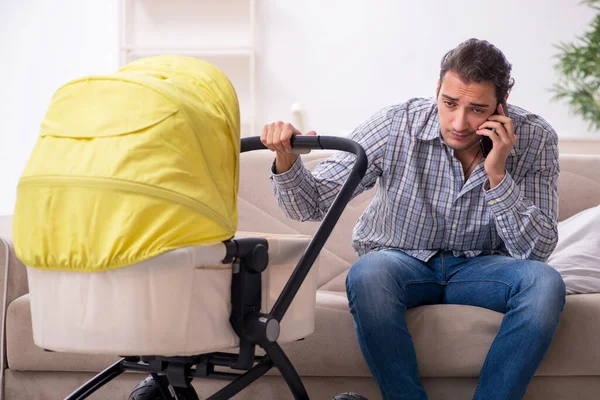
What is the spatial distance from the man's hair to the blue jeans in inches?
16.2

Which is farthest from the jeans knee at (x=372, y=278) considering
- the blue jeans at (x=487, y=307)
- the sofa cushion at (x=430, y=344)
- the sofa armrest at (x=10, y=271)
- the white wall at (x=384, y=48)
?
the white wall at (x=384, y=48)

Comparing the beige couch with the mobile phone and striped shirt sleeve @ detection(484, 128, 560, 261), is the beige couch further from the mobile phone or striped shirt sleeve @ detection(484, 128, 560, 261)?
the mobile phone

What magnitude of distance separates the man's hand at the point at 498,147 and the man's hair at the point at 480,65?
100mm

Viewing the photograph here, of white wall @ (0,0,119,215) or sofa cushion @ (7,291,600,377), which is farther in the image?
white wall @ (0,0,119,215)

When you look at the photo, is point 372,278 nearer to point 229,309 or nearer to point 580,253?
point 229,309

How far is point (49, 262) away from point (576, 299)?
1.25 meters

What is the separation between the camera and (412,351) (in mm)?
1599

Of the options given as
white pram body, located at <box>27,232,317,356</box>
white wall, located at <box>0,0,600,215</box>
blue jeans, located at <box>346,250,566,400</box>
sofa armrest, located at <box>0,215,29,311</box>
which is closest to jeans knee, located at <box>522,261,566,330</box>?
blue jeans, located at <box>346,250,566,400</box>

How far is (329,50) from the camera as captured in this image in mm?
4375

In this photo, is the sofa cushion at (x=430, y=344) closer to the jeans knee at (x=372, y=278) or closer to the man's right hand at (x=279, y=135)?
the jeans knee at (x=372, y=278)

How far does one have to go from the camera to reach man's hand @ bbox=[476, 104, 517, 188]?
164 centimetres

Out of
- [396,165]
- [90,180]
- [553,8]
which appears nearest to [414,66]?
[553,8]

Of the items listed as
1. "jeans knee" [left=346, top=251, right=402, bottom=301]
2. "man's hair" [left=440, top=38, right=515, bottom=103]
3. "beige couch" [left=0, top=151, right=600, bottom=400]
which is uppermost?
"man's hair" [left=440, top=38, right=515, bottom=103]

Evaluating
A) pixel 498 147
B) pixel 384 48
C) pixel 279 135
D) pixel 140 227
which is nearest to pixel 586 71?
pixel 384 48
